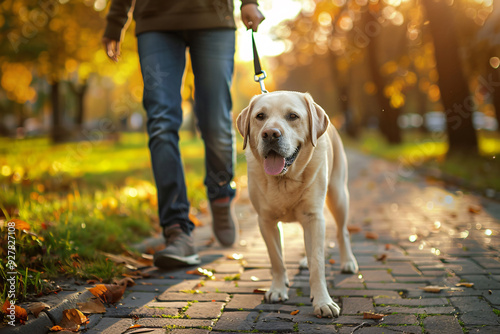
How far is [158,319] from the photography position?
276 centimetres

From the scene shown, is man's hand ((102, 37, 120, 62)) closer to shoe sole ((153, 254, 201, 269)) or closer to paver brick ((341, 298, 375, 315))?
shoe sole ((153, 254, 201, 269))

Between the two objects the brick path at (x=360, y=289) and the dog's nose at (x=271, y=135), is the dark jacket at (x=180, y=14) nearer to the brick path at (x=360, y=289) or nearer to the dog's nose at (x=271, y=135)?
the dog's nose at (x=271, y=135)

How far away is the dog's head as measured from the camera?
2.97 meters

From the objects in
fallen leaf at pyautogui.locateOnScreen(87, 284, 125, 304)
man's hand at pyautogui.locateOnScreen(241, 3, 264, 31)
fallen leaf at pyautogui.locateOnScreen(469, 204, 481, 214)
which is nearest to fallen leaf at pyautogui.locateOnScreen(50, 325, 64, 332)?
fallen leaf at pyautogui.locateOnScreen(87, 284, 125, 304)

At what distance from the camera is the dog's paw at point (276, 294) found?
10.1 ft

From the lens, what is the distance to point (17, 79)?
82.9 ft

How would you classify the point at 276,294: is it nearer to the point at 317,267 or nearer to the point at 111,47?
the point at 317,267

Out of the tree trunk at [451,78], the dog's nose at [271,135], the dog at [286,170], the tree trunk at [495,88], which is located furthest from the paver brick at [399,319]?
the tree trunk at [495,88]

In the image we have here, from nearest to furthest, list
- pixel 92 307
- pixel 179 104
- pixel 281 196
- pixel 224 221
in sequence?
pixel 92 307
pixel 281 196
pixel 179 104
pixel 224 221

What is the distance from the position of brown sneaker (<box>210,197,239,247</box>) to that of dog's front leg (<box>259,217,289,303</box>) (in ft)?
3.93

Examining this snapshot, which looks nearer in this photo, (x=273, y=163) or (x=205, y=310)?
(x=205, y=310)

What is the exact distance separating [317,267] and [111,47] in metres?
2.74

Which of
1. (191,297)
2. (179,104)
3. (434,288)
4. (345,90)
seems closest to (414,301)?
(434,288)

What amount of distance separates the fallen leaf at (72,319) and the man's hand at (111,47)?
7.74ft
